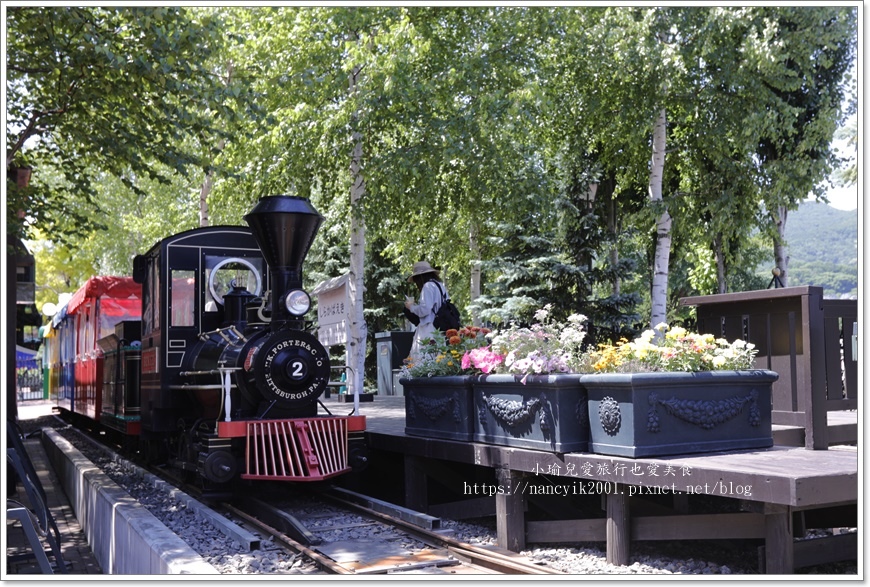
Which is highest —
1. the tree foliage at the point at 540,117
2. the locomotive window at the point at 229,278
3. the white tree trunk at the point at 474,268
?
the tree foliage at the point at 540,117

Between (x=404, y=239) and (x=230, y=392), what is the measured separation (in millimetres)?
13469

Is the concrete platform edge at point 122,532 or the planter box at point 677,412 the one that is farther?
the planter box at point 677,412

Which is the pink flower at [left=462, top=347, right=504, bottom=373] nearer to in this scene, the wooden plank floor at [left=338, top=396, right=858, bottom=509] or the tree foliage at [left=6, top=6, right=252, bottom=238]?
the wooden plank floor at [left=338, top=396, right=858, bottom=509]

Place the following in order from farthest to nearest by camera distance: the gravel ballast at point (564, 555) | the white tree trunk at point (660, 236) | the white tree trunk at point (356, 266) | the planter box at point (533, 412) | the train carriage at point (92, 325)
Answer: the white tree trunk at point (356, 266)
the white tree trunk at point (660, 236)
the train carriage at point (92, 325)
the planter box at point (533, 412)
the gravel ballast at point (564, 555)

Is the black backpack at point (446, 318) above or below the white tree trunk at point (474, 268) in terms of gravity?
below


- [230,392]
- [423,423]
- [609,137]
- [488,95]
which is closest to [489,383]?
[423,423]

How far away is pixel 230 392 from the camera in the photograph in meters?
8.27

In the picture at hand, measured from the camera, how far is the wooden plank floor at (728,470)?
4.75 meters

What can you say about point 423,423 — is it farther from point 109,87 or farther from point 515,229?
point 515,229

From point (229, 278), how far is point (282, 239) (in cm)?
170

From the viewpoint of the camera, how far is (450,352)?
27.0 ft

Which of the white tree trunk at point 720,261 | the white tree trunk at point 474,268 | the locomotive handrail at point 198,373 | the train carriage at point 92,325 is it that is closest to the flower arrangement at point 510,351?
the locomotive handrail at point 198,373

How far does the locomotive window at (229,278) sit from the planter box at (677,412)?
15.9ft

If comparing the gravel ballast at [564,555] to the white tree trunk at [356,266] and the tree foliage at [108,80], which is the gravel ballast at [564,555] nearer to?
the tree foliage at [108,80]
